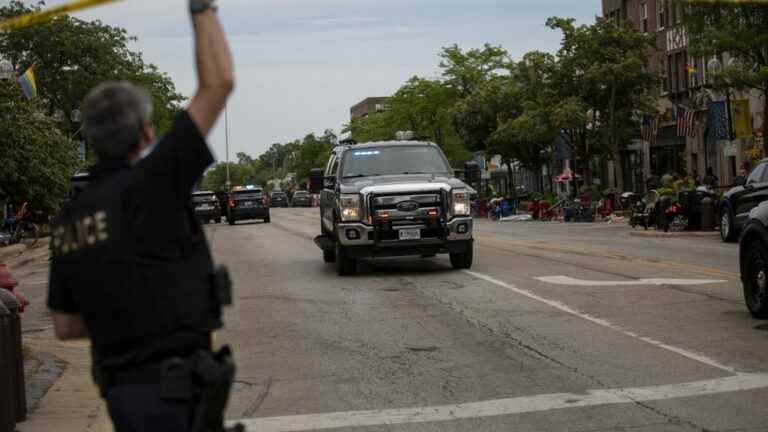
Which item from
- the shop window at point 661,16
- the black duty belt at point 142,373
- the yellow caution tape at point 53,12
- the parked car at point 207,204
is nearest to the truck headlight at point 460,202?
the yellow caution tape at point 53,12

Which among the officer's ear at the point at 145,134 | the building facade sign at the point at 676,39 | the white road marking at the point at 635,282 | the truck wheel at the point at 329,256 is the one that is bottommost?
the white road marking at the point at 635,282

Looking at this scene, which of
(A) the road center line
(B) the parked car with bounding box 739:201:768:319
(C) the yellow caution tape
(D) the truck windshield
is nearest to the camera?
(C) the yellow caution tape

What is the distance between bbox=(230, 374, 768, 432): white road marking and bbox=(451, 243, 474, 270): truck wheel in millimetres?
11148

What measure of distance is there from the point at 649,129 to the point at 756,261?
4762cm

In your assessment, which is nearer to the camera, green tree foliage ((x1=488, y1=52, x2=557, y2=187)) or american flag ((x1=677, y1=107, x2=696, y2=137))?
american flag ((x1=677, y1=107, x2=696, y2=137))

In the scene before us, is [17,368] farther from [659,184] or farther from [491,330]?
[659,184]

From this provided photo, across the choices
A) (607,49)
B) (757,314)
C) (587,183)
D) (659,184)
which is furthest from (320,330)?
(587,183)

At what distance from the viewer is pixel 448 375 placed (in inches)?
403

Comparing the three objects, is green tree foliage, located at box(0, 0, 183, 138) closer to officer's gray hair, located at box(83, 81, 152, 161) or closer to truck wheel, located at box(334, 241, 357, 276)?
truck wheel, located at box(334, 241, 357, 276)

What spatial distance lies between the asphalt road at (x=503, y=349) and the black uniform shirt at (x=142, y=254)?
4.32 metres

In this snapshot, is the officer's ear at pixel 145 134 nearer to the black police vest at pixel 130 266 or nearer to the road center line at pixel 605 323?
the black police vest at pixel 130 266

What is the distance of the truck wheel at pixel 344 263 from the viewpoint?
66.4ft

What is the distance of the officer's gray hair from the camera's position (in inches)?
157

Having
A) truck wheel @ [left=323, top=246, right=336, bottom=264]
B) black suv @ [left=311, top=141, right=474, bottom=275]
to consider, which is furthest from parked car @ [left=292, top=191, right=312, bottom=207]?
black suv @ [left=311, top=141, right=474, bottom=275]
